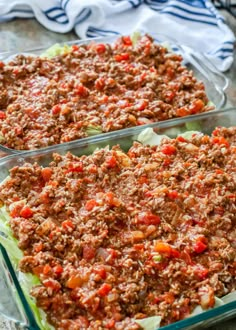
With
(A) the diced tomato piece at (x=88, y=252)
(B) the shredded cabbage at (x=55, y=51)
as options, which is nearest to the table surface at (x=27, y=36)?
(B) the shredded cabbage at (x=55, y=51)

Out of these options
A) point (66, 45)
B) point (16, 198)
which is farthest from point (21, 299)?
point (66, 45)

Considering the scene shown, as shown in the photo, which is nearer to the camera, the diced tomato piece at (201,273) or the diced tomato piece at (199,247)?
the diced tomato piece at (201,273)

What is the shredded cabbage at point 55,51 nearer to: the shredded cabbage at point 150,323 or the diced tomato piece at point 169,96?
the diced tomato piece at point 169,96

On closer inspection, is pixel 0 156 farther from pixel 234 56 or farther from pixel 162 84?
pixel 234 56

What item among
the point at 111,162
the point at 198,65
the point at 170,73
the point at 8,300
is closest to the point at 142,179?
the point at 111,162

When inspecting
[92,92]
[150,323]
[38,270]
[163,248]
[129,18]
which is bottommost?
[150,323]

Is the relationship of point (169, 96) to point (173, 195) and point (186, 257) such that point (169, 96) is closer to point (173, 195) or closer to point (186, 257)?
point (173, 195)
